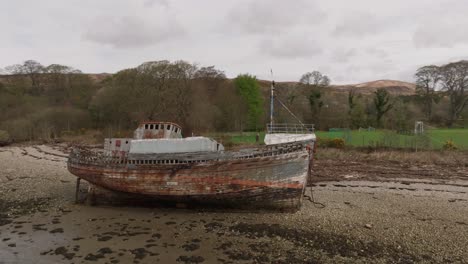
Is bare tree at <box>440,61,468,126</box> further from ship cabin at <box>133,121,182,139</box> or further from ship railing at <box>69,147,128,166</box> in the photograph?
ship railing at <box>69,147,128,166</box>

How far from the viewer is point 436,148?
33812 mm

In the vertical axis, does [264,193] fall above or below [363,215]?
above

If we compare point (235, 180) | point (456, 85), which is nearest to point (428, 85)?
point (456, 85)

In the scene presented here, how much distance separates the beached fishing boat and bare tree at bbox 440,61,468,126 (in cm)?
6669

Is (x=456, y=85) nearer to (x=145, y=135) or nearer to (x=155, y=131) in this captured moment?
(x=155, y=131)

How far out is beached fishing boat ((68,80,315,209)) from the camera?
13555 millimetres

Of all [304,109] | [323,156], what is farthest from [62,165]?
[304,109]

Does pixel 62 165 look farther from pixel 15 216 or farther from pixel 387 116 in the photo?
pixel 387 116

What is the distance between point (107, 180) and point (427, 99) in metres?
73.9

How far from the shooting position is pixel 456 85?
67.2 meters

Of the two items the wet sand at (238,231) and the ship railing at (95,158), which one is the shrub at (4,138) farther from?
the ship railing at (95,158)

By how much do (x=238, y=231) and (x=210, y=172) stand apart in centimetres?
294

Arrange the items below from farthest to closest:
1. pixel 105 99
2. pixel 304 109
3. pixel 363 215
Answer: pixel 304 109, pixel 105 99, pixel 363 215

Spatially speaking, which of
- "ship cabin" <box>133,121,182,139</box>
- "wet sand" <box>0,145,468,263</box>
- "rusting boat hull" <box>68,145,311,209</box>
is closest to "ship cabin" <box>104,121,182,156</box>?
"ship cabin" <box>133,121,182,139</box>
